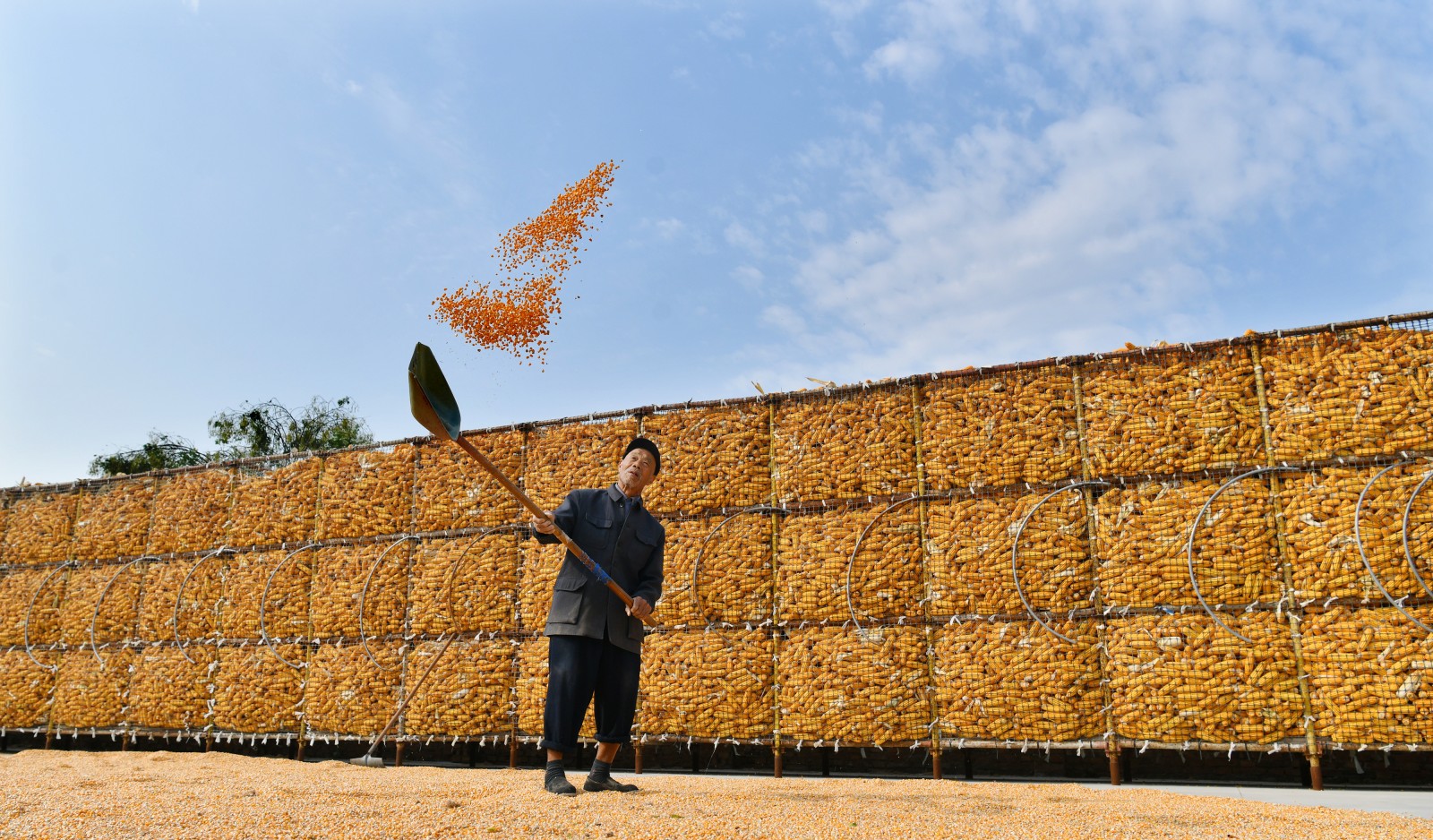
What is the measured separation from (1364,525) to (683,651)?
13.1 feet

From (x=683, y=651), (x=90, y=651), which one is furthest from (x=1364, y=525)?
(x=90, y=651)

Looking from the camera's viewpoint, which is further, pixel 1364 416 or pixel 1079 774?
pixel 1079 774

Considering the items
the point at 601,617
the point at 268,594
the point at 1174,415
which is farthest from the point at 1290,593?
the point at 268,594

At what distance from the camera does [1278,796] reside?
4797mm

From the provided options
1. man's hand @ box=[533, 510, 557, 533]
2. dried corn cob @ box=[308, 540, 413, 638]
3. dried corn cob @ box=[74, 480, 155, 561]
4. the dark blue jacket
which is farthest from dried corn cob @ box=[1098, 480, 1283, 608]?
dried corn cob @ box=[74, 480, 155, 561]

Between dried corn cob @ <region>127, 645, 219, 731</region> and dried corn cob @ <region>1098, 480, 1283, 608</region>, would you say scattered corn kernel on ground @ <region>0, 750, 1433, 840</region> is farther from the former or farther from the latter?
dried corn cob @ <region>127, 645, 219, 731</region>

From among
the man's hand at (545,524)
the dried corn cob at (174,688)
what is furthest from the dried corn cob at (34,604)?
the man's hand at (545,524)

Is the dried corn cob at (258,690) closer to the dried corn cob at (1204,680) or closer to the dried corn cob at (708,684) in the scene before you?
the dried corn cob at (708,684)

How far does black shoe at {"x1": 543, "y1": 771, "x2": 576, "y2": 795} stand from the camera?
4197mm

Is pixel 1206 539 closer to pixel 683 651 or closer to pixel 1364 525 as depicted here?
pixel 1364 525

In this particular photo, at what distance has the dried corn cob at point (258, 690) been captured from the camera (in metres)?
7.67

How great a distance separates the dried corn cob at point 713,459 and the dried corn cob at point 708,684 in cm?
89

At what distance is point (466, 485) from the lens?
7.40 meters

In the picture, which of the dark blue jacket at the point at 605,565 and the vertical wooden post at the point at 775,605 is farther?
the vertical wooden post at the point at 775,605
